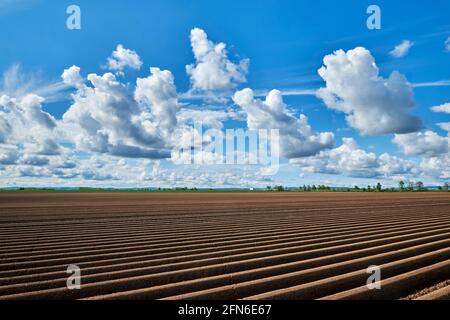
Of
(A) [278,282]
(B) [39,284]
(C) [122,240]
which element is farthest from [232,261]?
(C) [122,240]

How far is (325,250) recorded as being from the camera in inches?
202

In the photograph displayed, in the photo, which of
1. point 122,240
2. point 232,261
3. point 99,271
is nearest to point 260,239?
point 232,261

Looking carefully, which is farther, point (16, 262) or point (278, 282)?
point (16, 262)

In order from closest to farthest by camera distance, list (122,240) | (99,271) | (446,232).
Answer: (99,271) → (122,240) → (446,232)

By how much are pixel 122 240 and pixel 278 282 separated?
145 inches
